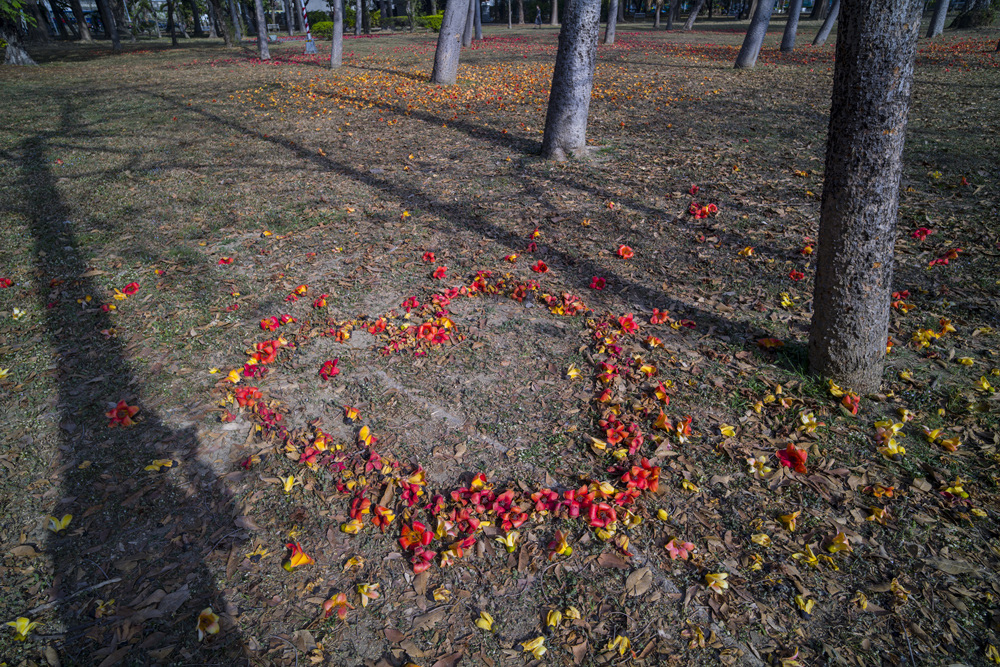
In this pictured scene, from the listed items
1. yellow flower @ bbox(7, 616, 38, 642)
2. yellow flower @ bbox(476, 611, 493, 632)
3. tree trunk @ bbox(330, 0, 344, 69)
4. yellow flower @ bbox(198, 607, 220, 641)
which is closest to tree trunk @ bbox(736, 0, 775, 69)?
tree trunk @ bbox(330, 0, 344, 69)

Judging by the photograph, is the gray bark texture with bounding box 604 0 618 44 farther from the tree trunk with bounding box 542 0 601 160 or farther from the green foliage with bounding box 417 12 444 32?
the tree trunk with bounding box 542 0 601 160

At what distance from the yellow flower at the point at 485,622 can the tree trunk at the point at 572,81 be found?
21.8 ft

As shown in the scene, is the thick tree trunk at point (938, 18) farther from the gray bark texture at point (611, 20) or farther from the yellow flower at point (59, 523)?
the yellow flower at point (59, 523)

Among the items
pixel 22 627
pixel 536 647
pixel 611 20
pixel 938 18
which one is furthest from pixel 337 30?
pixel 938 18

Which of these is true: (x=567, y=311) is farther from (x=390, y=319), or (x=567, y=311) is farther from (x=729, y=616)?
(x=729, y=616)

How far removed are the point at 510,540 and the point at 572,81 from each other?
257 inches

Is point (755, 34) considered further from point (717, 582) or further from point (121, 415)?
point (121, 415)

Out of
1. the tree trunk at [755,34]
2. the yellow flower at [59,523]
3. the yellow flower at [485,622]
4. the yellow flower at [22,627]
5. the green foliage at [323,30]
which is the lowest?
the yellow flower at [485,622]

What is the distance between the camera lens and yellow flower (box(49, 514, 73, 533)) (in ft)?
9.35

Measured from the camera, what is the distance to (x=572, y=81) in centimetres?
729

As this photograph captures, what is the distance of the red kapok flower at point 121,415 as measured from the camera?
3473 millimetres

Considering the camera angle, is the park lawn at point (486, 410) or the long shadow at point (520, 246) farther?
the long shadow at point (520, 246)

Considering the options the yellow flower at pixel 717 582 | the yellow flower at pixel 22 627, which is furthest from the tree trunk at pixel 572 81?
the yellow flower at pixel 22 627

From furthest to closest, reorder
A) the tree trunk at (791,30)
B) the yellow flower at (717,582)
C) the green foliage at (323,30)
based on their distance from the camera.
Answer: the green foliage at (323,30) < the tree trunk at (791,30) < the yellow flower at (717,582)
